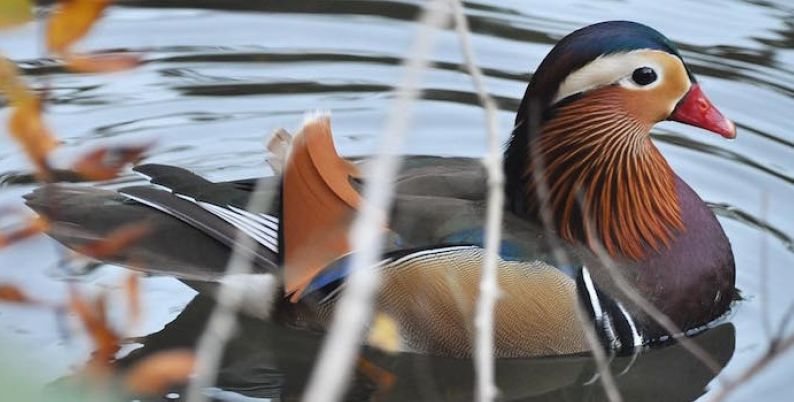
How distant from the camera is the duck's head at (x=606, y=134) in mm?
3820

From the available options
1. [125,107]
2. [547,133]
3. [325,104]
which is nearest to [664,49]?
[547,133]

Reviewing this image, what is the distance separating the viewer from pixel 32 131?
1889 mm

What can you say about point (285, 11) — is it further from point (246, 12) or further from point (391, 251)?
point (391, 251)

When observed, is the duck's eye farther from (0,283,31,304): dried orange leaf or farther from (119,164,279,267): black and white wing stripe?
(0,283,31,304): dried orange leaf

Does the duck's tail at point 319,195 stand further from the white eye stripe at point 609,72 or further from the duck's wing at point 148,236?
the white eye stripe at point 609,72

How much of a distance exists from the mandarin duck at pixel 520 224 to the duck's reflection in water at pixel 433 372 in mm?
52

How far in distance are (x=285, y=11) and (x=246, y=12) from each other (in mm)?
146

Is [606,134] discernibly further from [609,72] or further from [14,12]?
[14,12]

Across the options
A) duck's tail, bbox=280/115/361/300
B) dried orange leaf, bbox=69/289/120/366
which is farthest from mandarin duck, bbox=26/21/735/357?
dried orange leaf, bbox=69/289/120/366

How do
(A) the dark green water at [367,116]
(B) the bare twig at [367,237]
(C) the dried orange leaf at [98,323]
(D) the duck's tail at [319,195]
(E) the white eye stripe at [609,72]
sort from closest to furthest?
(B) the bare twig at [367,237] → (C) the dried orange leaf at [98,323] → (D) the duck's tail at [319,195] → (E) the white eye stripe at [609,72] → (A) the dark green water at [367,116]

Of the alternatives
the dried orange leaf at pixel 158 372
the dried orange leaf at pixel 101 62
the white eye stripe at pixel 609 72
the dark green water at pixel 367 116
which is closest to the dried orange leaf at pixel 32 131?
the dried orange leaf at pixel 101 62

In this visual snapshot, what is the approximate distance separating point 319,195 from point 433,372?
22.4 inches

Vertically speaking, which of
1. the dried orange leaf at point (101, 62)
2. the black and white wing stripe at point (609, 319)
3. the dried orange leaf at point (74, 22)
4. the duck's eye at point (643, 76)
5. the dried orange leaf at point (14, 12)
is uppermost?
the dried orange leaf at point (14, 12)

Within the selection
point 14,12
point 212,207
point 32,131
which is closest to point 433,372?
point 212,207
